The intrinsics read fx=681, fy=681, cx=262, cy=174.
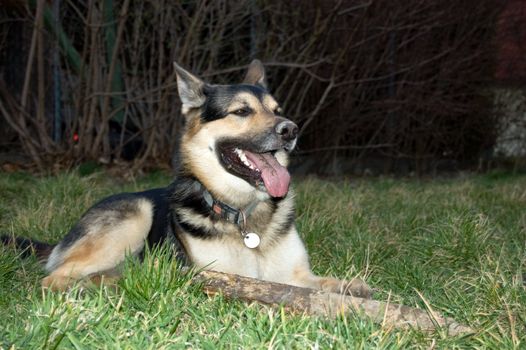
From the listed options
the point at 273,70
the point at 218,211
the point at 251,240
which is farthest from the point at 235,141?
the point at 273,70

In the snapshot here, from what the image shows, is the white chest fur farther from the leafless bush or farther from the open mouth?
the leafless bush

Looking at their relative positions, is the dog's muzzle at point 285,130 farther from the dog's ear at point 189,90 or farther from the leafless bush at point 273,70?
the leafless bush at point 273,70

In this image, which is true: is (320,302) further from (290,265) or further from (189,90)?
(189,90)

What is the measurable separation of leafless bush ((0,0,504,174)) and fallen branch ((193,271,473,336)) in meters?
5.09

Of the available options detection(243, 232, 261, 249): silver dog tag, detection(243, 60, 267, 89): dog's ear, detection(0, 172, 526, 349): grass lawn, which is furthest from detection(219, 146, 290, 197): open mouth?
detection(243, 60, 267, 89): dog's ear

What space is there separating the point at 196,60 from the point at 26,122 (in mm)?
2366

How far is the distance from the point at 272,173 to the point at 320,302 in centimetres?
122

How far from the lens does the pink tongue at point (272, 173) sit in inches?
148

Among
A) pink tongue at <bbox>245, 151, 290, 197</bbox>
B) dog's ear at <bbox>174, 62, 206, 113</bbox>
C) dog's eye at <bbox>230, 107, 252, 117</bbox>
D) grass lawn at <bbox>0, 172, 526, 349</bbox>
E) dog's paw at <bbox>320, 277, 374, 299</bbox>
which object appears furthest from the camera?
dog's ear at <bbox>174, 62, 206, 113</bbox>

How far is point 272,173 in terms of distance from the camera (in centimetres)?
382

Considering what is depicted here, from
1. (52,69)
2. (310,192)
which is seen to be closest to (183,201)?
(310,192)

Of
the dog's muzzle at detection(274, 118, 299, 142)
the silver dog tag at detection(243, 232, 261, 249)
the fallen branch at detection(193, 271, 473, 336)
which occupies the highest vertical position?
the dog's muzzle at detection(274, 118, 299, 142)

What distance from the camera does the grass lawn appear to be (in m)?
2.37

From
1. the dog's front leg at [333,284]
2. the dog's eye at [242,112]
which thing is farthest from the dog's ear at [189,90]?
the dog's front leg at [333,284]
